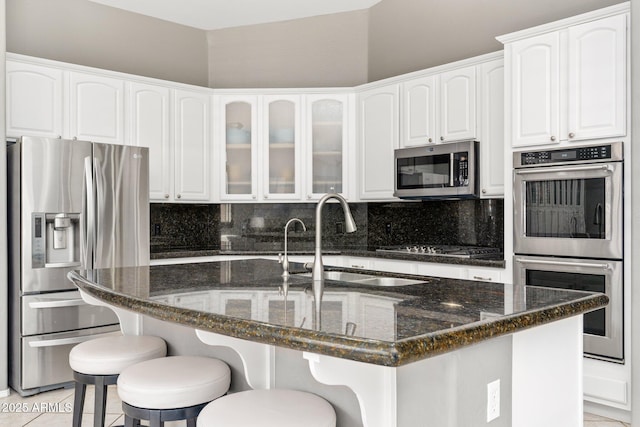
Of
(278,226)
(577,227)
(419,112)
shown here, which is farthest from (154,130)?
(577,227)

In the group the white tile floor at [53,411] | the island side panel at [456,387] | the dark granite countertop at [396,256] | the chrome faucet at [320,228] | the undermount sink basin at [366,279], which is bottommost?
the white tile floor at [53,411]

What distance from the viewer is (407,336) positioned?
1.15 m

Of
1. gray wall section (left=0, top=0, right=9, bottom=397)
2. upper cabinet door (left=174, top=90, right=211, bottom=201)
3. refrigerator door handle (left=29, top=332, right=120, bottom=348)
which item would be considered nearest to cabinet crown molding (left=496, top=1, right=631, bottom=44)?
upper cabinet door (left=174, top=90, right=211, bottom=201)

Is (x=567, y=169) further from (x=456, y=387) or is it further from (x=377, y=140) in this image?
(x=456, y=387)

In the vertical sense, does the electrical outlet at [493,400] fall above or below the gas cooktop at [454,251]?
below

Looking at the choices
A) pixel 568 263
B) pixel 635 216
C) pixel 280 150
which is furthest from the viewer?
pixel 280 150

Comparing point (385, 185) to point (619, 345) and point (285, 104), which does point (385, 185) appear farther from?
point (619, 345)

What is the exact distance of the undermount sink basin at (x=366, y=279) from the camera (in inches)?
91.2

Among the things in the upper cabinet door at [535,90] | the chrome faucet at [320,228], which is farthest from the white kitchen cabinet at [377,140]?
the chrome faucet at [320,228]

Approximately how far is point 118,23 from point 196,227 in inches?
79.6

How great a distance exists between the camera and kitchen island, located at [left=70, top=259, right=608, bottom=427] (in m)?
1.22

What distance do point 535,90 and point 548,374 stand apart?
7.18 feet

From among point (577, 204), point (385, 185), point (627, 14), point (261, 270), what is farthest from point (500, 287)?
point (385, 185)

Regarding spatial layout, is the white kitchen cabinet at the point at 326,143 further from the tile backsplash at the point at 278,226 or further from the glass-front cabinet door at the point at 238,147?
the glass-front cabinet door at the point at 238,147
